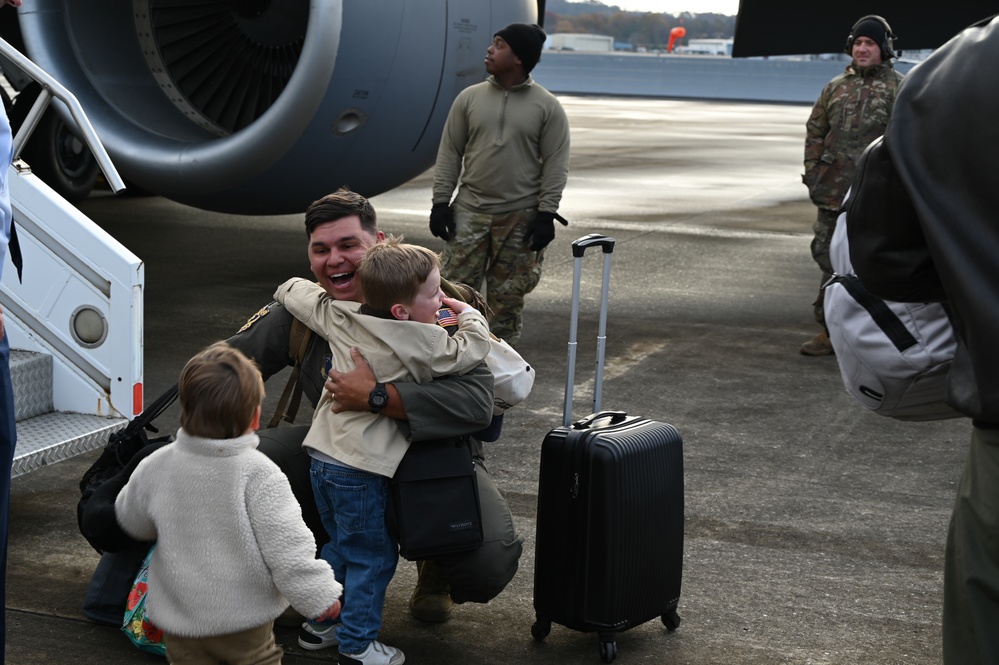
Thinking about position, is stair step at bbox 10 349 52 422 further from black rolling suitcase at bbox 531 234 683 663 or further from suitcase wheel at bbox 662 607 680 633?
suitcase wheel at bbox 662 607 680 633

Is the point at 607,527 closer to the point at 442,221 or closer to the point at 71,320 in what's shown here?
the point at 71,320

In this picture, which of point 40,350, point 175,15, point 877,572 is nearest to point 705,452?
point 877,572

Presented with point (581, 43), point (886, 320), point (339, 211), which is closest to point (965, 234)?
point (886, 320)

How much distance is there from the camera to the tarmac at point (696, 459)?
3580mm

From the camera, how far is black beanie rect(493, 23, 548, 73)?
6.20 m

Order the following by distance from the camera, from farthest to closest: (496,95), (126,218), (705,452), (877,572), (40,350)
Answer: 1. (126,218)
2. (496,95)
3. (705,452)
4. (40,350)
5. (877,572)

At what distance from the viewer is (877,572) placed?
409cm

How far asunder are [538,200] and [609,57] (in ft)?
140

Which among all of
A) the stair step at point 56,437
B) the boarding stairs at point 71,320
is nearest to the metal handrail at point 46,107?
the boarding stairs at point 71,320

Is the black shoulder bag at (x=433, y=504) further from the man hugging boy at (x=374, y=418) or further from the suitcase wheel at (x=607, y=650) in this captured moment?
the suitcase wheel at (x=607, y=650)

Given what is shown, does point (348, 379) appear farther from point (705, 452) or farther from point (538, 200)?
point (538, 200)

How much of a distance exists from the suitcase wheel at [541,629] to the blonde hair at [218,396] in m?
1.26

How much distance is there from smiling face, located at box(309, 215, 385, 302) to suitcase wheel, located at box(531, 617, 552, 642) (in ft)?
3.30

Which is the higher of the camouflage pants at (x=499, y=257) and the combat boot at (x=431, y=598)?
the camouflage pants at (x=499, y=257)
